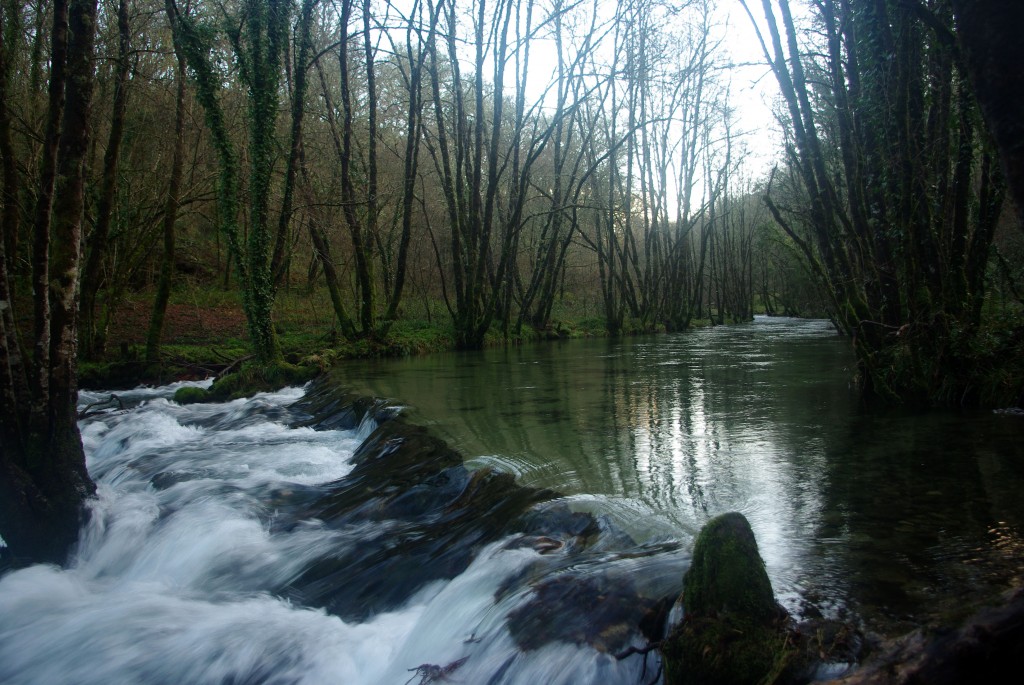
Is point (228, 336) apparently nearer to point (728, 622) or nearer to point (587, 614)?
point (587, 614)

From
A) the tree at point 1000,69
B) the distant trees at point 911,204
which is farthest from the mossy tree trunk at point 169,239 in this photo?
the tree at point 1000,69

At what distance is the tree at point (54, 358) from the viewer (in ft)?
16.6

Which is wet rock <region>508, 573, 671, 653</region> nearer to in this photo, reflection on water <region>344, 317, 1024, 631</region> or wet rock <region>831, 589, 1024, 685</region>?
reflection on water <region>344, 317, 1024, 631</region>

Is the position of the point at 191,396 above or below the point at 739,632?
above

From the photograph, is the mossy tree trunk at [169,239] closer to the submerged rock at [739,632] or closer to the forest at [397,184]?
the forest at [397,184]

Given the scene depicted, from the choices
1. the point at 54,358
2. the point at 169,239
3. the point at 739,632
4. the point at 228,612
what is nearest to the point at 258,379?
the point at 169,239

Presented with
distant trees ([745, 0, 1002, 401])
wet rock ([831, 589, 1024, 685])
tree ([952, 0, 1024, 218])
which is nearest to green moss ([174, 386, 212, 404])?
distant trees ([745, 0, 1002, 401])

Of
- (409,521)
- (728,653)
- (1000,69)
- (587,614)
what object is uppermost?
(1000,69)

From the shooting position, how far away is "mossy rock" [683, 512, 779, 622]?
2836mm

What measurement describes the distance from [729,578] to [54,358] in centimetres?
511

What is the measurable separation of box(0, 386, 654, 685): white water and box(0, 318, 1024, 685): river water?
0.02m

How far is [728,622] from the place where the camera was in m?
2.79

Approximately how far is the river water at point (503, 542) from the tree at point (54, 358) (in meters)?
0.37

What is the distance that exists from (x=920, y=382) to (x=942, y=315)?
0.94m
